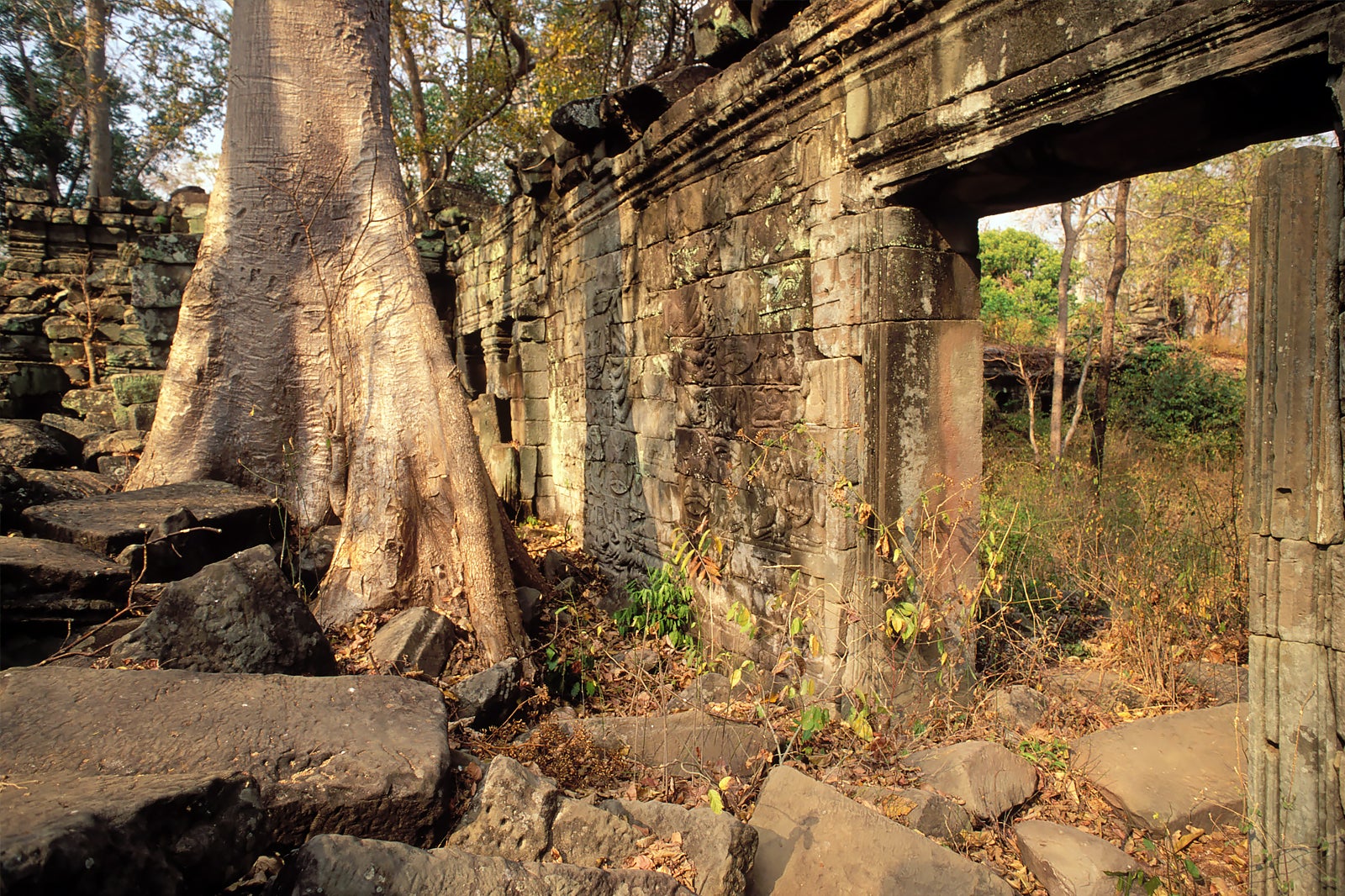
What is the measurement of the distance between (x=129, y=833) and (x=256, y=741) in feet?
2.12

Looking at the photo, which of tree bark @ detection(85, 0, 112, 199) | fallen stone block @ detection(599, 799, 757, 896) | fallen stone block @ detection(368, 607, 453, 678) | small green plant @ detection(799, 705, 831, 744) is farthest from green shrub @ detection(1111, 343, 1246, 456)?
tree bark @ detection(85, 0, 112, 199)

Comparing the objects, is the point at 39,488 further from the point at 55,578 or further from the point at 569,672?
the point at 569,672

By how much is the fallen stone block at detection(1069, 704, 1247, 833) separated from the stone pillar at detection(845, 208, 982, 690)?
617 millimetres

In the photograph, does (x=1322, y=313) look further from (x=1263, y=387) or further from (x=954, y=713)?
(x=954, y=713)

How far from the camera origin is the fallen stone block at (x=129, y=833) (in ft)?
4.46

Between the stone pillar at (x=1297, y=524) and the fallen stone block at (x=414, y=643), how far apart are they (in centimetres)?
297

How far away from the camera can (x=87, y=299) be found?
10430mm

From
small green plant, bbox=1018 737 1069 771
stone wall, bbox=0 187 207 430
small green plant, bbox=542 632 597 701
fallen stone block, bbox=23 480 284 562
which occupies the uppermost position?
stone wall, bbox=0 187 207 430

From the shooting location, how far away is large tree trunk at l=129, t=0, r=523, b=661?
4031 millimetres

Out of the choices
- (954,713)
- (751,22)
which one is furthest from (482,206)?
(954,713)

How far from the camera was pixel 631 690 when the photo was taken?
3.78 m

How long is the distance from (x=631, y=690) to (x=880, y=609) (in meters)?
1.31

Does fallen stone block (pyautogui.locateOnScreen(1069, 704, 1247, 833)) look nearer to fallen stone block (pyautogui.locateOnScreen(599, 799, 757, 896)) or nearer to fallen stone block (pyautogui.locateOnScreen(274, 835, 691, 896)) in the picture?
fallen stone block (pyautogui.locateOnScreen(599, 799, 757, 896))

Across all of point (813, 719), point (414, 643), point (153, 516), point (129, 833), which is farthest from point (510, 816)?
point (153, 516)
